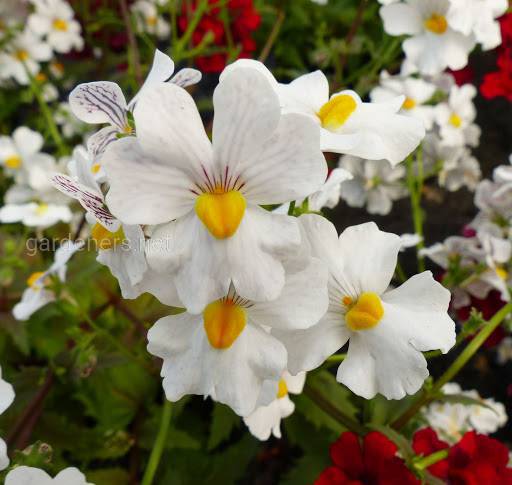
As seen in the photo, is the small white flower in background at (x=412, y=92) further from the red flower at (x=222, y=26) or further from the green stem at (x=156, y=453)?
the green stem at (x=156, y=453)

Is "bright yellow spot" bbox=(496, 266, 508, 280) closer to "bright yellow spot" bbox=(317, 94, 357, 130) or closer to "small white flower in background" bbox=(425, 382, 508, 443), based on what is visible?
"small white flower in background" bbox=(425, 382, 508, 443)

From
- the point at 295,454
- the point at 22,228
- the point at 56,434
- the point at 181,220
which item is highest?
the point at 181,220

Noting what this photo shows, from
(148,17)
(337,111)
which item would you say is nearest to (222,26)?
(148,17)

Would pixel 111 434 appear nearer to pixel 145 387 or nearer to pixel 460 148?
pixel 145 387

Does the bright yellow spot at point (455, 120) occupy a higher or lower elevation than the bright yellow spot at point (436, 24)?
lower

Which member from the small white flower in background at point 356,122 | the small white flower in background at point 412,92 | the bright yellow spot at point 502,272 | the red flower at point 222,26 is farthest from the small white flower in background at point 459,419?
the red flower at point 222,26

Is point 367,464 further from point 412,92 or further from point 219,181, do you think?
point 412,92

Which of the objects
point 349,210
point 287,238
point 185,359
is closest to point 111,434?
point 185,359
